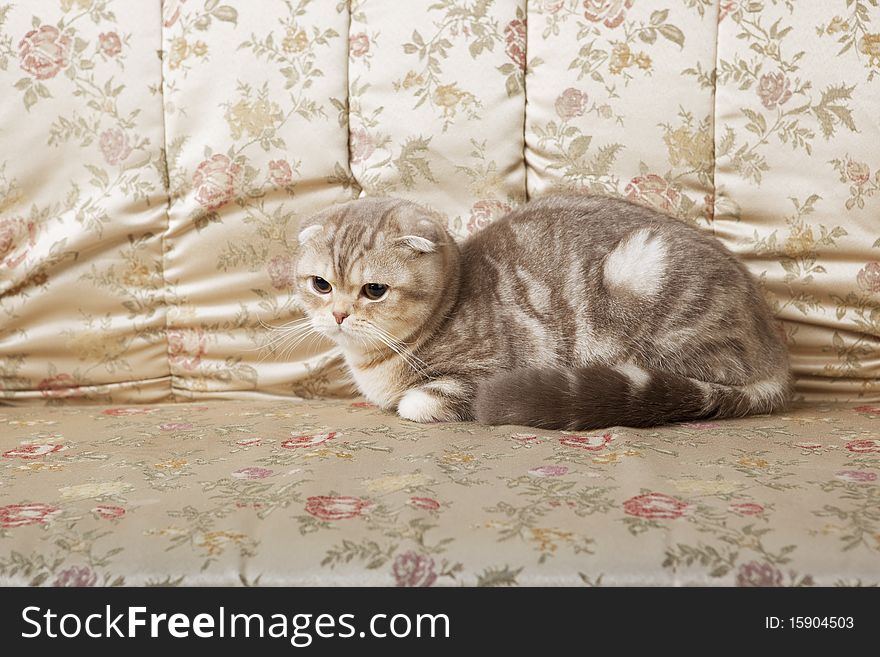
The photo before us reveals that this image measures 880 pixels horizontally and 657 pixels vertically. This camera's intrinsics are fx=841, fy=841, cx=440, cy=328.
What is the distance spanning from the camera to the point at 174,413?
195 cm

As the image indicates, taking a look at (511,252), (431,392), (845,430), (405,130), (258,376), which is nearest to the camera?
(845,430)

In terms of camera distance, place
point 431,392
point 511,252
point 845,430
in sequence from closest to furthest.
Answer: point 845,430, point 431,392, point 511,252

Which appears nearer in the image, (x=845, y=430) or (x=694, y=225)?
(x=845, y=430)

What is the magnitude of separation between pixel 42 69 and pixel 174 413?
90cm

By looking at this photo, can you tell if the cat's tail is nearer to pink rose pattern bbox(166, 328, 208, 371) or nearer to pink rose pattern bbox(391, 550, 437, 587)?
pink rose pattern bbox(391, 550, 437, 587)

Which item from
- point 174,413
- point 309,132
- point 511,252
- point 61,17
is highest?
point 61,17

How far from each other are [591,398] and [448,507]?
50 cm

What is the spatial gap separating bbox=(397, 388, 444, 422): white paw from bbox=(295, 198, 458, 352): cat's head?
140mm

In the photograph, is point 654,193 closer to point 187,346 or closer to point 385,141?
point 385,141

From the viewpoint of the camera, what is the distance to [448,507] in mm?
1218

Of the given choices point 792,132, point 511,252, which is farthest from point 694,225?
point 511,252

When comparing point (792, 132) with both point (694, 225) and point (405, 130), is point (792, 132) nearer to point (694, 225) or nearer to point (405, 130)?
point (694, 225)

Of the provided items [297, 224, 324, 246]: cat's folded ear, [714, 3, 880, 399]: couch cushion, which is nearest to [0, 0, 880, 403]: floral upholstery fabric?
[714, 3, 880, 399]: couch cushion

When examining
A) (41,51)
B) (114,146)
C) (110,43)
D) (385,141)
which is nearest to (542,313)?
(385,141)
